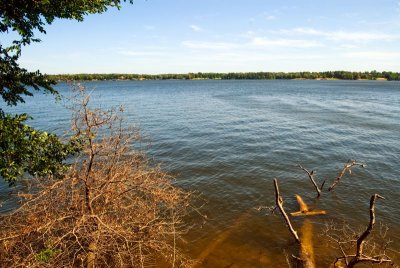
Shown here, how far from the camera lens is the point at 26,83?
9609mm

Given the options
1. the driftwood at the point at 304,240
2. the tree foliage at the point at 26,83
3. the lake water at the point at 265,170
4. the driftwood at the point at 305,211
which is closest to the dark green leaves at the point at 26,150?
the tree foliage at the point at 26,83

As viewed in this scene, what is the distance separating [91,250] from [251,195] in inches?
435

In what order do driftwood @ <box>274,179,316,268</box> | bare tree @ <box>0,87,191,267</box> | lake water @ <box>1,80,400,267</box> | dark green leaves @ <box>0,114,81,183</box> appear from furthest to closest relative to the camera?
lake water @ <box>1,80,400,267</box>, driftwood @ <box>274,179,316,268</box>, bare tree @ <box>0,87,191,267</box>, dark green leaves @ <box>0,114,81,183</box>

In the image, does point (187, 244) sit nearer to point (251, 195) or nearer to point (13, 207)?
point (251, 195)

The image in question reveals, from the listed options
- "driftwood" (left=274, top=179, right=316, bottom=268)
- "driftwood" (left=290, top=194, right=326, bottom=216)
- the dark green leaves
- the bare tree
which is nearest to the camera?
the dark green leaves

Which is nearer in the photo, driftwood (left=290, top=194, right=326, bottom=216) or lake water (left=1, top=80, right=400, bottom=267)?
lake water (left=1, top=80, right=400, bottom=267)

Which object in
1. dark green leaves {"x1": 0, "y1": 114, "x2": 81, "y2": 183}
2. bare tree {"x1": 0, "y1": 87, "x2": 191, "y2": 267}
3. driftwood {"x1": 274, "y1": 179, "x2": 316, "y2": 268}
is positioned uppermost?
dark green leaves {"x1": 0, "y1": 114, "x2": 81, "y2": 183}

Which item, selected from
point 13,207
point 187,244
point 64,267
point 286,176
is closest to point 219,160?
point 286,176

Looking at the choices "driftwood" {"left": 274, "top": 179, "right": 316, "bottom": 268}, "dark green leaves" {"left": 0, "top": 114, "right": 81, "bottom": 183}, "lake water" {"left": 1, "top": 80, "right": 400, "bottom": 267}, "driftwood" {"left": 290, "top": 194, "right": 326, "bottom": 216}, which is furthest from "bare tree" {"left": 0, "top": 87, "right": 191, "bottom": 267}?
"driftwood" {"left": 290, "top": 194, "right": 326, "bottom": 216}

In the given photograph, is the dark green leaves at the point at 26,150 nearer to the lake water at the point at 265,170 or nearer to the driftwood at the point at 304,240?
the lake water at the point at 265,170

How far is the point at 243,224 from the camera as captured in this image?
14.9 metres

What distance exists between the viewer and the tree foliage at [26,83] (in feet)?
27.5

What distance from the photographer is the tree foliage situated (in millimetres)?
8367

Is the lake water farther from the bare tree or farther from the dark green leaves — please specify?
the dark green leaves
